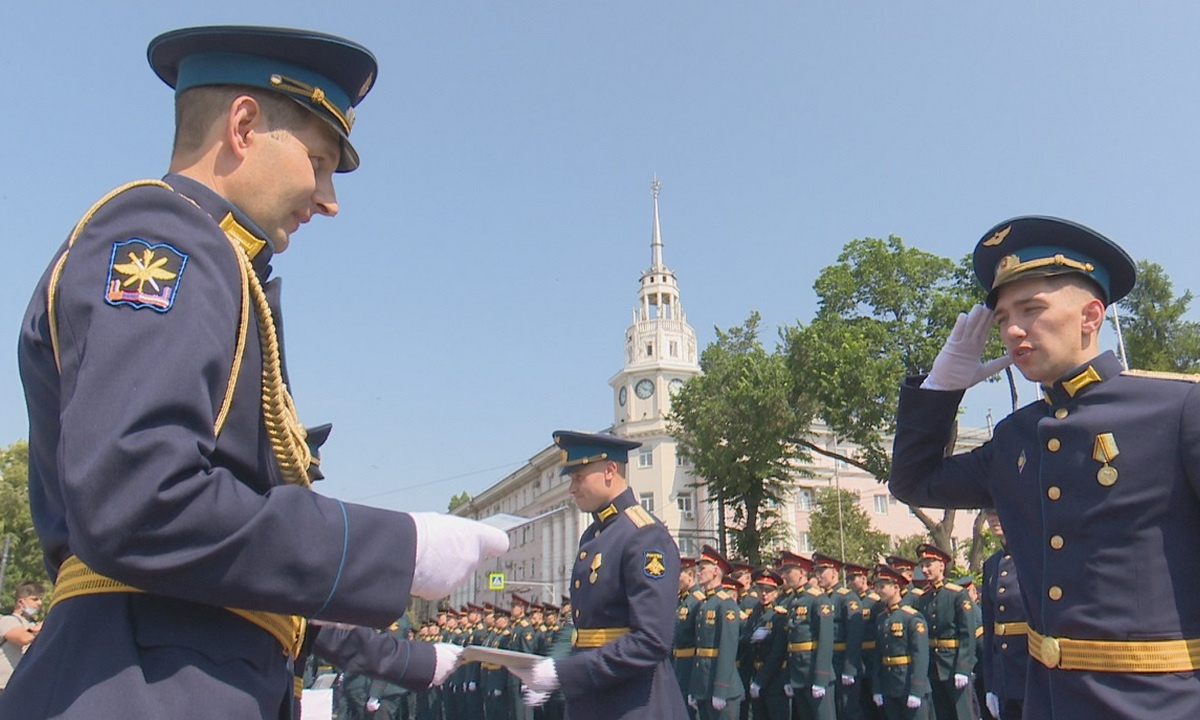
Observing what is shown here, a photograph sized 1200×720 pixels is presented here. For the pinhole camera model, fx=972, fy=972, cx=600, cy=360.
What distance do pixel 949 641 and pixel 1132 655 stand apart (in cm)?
949

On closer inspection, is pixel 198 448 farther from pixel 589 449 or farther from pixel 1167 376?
pixel 589 449

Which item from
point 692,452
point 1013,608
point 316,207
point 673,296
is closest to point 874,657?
point 1013,608

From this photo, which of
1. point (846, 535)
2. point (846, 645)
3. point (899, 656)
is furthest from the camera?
point (846, 535)

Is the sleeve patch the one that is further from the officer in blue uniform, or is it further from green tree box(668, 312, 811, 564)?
green tree box(668, 312, 811, 564)

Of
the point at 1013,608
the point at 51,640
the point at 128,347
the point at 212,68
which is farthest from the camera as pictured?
the point at 1013,608

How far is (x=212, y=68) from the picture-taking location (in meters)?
1.95

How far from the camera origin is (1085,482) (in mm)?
2947

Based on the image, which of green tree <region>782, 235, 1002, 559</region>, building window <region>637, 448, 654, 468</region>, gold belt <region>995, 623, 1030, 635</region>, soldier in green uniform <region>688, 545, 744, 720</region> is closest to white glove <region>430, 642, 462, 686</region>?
gold belt <region>995, 623, 1030, 635</region>

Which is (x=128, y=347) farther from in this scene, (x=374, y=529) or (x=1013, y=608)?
(x=1013, y=608)

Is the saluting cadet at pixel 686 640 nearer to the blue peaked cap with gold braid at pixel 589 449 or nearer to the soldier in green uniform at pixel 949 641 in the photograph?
the soldier in green uniform at pixel 949 641

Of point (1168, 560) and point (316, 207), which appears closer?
point (316, 207)

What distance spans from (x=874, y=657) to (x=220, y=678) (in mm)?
11728

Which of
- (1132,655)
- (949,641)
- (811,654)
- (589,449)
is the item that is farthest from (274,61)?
(811,654)

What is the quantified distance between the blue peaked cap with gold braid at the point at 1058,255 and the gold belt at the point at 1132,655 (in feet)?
3.73
